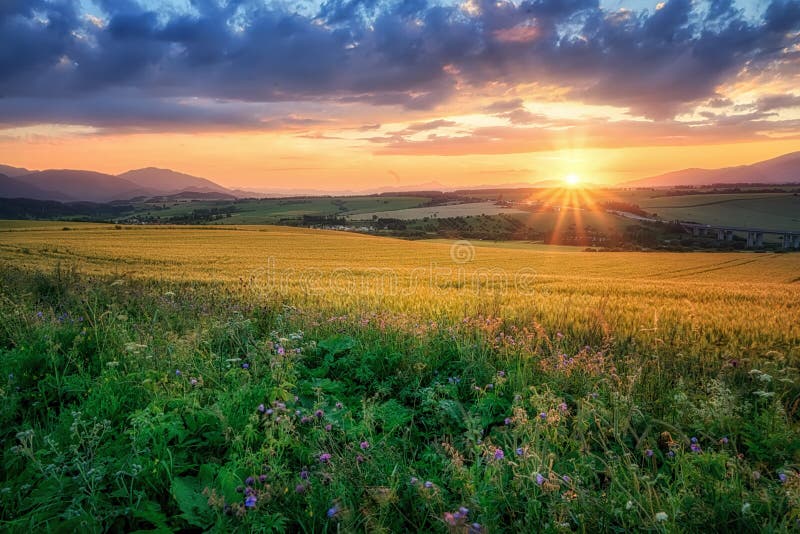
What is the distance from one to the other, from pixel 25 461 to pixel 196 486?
5.45ft

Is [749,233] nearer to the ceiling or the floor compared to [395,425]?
nearer to the floor

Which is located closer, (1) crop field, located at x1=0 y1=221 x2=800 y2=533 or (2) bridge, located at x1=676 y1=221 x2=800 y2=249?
(1) crop field, located at x1=0 y1=221 x2=800 y2=533

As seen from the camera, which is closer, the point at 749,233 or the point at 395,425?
the point at 395,425

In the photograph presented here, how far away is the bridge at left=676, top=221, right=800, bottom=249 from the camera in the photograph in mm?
77562

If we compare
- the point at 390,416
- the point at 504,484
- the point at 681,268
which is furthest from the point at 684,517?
the point at 681,268

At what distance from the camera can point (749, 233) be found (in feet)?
267

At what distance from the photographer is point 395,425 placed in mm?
3906

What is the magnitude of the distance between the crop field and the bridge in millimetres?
85997

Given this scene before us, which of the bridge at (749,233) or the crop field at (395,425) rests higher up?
the crop field at (395,425)

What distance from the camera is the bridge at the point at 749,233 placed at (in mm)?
77562

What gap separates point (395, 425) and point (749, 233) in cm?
10067

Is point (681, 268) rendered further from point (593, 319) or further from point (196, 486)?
point (196, 486)

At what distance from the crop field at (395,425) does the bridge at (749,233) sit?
86.0 m

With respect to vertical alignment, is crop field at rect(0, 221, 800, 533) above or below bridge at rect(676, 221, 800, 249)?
above
